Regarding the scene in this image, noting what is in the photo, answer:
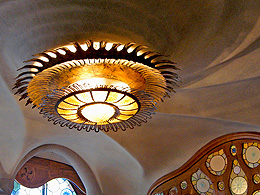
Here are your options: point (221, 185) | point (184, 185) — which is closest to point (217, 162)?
point (221, 185)

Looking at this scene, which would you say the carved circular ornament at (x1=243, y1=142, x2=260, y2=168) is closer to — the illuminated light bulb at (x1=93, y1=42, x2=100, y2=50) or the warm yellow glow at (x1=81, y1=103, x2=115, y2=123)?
the warm yellow glow at (x1=81, y1=103, x2=115, y2=123)

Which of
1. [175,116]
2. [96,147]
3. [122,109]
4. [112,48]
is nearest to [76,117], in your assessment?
[122,109]

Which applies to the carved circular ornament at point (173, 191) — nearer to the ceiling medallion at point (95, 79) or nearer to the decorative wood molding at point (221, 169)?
the decorative wood molding at point (221, 169)

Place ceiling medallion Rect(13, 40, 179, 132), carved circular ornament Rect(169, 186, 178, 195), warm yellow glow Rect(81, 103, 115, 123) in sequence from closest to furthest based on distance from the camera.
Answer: ceiling medallion Rect(13, 40, 179, 132) → warm yellow glow Rect(81, 103, 115, 123) → carved circular ornament Rect(169, 186, 178, 195)

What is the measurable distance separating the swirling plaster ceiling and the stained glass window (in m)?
1.06

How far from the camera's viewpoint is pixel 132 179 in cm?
841

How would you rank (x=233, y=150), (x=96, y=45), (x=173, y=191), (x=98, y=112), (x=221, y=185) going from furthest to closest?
(x=173, y=191) → (x=221, y=185) → (x=233, y=150) → (x=98, y=112) → (x=96, y=45)

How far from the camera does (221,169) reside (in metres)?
7.11

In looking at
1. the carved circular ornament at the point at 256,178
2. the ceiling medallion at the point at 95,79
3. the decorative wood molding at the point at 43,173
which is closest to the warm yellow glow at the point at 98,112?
the ceiling medallion at the point at 95,79

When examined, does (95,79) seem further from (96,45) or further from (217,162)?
(217,162)

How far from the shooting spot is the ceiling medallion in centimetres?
441

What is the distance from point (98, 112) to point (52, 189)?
4736mm

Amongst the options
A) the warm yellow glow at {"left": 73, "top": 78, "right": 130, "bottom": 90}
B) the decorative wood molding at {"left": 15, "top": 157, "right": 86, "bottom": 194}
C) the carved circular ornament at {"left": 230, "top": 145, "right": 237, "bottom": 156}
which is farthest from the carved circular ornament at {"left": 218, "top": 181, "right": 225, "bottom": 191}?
the warm yellow glow at {"left": 73, "top": 78, "right": 130, "bottom": 90}

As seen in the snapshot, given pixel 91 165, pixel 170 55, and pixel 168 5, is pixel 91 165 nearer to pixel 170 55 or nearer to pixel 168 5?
pixel 170 55
